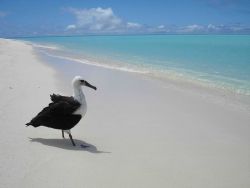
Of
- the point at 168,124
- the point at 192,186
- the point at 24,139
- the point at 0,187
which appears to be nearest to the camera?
the point at 0,187

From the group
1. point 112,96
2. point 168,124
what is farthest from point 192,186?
point 112,96

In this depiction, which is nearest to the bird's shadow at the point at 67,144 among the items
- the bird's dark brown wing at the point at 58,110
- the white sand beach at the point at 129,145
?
the white sand beach at the point at 129,145

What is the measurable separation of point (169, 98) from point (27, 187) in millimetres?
6031

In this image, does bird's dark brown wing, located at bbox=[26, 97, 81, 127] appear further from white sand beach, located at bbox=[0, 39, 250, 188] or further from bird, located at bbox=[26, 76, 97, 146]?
white sand beach, located at bbox=[0, 39, 250, 188]

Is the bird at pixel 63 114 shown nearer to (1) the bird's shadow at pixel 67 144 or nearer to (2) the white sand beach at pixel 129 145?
(1) the bird's shadow at pixel 67 144

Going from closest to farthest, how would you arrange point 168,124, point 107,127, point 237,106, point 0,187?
point 0,187 < point 107,127 < point 168,124 < point 237,106

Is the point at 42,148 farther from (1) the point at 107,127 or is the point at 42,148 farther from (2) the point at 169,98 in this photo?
(2) the point at 169,98

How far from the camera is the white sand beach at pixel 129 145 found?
398 centimetres

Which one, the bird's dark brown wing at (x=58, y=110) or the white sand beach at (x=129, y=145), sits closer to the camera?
the white sand beach at (x=129, y=145)

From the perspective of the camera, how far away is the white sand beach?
398cm

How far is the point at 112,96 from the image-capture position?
8812mm

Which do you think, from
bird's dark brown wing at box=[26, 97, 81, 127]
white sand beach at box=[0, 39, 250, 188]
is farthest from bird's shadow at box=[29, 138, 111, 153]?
bird's dark brown wing at box=[26, 97, 81, 127]

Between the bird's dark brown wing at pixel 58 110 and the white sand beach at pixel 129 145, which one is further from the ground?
the bird's dark brown wing at pixel 58 110

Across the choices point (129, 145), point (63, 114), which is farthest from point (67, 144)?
point (129, 145)
